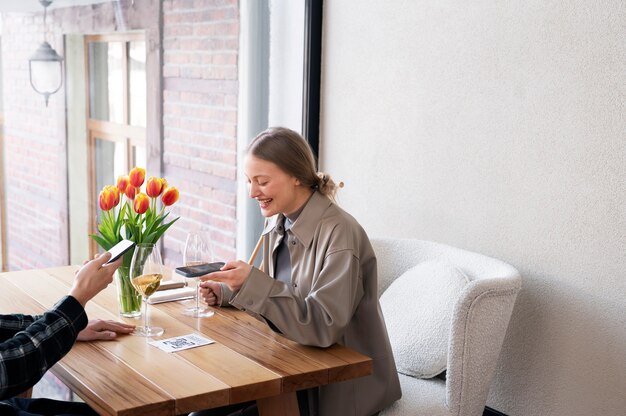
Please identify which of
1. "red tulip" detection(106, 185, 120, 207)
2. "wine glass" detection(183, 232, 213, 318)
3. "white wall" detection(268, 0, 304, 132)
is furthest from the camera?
"white wall" detection(268, 0, 304, 132)

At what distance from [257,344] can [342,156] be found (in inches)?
70.7

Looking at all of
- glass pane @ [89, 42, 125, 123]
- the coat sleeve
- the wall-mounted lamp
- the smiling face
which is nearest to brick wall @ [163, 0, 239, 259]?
glass pane @ [89, 42, 125, 123]

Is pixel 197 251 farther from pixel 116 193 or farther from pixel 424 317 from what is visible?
pixel 424 317

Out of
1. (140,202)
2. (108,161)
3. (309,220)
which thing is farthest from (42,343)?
(108,161)

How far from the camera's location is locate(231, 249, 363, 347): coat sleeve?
1.94 metres

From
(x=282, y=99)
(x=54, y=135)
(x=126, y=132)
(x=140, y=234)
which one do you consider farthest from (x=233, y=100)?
(x=140, y=234)

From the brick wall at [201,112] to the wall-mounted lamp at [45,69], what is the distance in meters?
0.58

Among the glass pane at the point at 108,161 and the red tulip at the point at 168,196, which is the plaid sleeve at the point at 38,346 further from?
the glass pane at the point at 108,161

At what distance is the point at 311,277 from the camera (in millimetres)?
2139

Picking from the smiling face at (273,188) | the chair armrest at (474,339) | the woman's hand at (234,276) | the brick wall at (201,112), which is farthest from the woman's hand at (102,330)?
the brick wall at (201,112)

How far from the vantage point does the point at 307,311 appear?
1.97m

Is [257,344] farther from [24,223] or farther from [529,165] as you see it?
[24,223]

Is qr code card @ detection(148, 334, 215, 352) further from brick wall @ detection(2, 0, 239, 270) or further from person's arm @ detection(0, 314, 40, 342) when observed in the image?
brick wall @ detection(2, 0, 239, 270)

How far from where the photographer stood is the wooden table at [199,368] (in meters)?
1.62
